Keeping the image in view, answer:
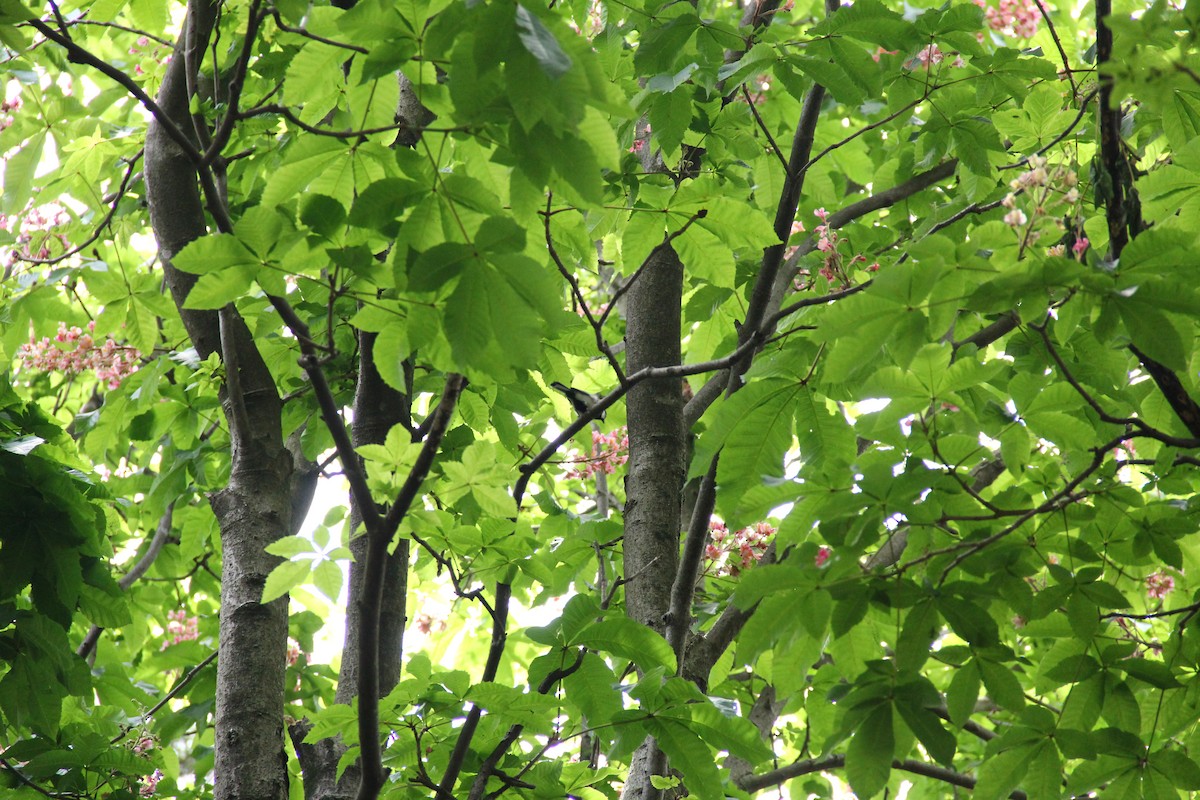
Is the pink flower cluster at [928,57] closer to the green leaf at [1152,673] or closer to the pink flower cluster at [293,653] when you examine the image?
the green leaf at [1152,673]

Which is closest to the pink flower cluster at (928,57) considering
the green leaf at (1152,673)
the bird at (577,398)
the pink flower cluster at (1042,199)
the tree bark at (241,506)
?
the pink flower cluster at (1042,199)

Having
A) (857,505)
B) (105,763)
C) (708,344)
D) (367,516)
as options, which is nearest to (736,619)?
(708,344)

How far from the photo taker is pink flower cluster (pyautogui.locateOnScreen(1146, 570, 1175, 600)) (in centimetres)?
267

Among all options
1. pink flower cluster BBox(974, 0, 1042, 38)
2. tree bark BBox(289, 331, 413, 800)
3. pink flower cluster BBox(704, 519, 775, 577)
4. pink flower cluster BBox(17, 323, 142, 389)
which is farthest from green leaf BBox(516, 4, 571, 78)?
pink flower cluster BBox(974, 0, 1042, 38)

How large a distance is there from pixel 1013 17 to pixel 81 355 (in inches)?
141

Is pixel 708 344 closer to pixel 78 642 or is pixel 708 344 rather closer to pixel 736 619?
pixel 736 619

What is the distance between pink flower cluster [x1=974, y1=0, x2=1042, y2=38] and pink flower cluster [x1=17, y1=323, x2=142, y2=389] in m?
3.25

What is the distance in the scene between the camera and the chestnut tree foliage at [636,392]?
134 cm

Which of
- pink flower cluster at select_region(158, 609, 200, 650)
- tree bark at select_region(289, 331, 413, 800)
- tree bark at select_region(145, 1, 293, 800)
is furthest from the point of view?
pink flower cluster at select_region(158, 609, 200, 650)

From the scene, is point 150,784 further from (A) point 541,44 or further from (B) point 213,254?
(A) point 541,44

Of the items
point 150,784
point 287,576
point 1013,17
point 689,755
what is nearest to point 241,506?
point 287,576

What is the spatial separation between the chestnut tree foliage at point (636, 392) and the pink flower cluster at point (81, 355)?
26 millimetres

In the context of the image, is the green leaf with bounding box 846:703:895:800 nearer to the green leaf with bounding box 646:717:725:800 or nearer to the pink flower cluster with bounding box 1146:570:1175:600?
the green leaf with bounding box 646:717:725:800

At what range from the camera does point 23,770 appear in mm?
2311
